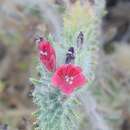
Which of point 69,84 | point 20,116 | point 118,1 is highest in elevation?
point 118,1

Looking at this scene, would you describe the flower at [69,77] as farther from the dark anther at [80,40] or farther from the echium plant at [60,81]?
the dark anther at [80,40]

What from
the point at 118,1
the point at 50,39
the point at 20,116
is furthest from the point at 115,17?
the point at 50,39

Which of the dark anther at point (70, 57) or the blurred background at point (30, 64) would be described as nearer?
the dark anther at point (70, 57)

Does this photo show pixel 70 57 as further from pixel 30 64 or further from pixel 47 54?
pixel 30 64

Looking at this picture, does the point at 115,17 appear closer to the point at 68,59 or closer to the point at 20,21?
the point at 20,21

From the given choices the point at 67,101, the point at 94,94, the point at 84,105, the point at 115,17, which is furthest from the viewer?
the point at 115,17

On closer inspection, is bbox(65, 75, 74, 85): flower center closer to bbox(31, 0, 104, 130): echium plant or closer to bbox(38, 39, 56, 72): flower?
bbox(31, 0, 104, 130): echium plant

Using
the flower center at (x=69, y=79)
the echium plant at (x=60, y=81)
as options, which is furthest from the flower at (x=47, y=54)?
the flower center at (x=69, y=79)
